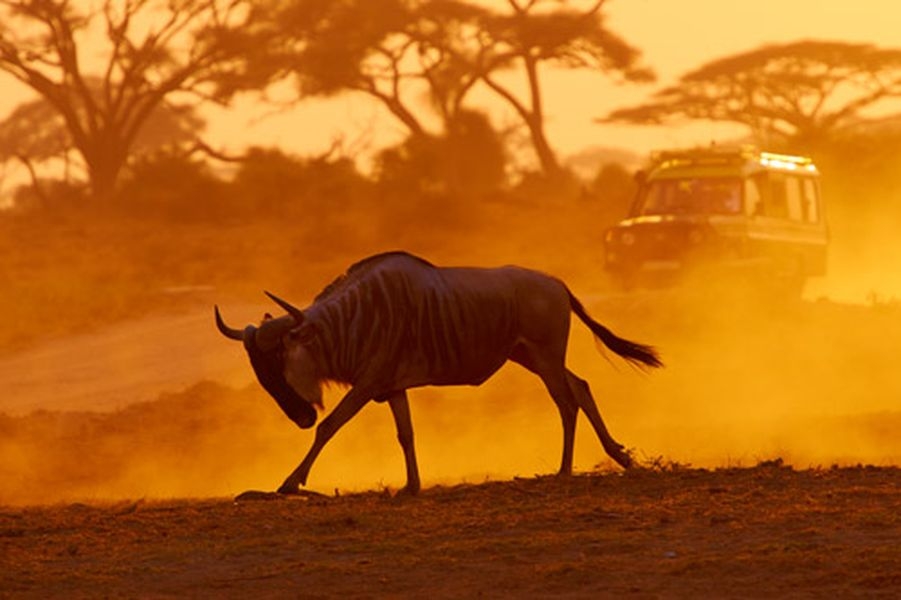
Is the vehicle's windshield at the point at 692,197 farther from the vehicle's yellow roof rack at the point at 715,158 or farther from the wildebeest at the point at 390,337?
the wildebeest at the point at 390,337

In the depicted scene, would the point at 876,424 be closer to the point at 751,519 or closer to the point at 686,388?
the point at 686,388

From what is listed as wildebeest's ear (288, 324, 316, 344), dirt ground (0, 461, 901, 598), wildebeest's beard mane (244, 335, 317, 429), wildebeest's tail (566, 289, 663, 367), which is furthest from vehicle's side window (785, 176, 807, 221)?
wildebeest's ear (288, 324, 316, 344)

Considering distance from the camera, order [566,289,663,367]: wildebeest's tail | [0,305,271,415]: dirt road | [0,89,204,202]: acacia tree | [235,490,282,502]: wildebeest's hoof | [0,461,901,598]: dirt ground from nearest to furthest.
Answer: [0,461,901,598]: dirt ground
[235,490,282,502]: wildebeest's hoof
[566,289,663,367]: wildebeest's tail
[0,305,271,415]: dirt road
[0,89,204,202]: acacia tree

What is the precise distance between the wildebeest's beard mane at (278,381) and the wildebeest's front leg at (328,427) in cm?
26

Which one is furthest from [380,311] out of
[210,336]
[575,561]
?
[210,336]

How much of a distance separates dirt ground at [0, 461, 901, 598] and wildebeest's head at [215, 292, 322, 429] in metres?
0.68

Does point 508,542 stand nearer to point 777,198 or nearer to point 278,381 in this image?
point 278,381

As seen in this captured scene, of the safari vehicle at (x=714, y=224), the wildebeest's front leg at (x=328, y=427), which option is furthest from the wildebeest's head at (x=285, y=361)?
the safari vehicle at (x=714, y=224)

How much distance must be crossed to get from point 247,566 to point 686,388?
505 inches

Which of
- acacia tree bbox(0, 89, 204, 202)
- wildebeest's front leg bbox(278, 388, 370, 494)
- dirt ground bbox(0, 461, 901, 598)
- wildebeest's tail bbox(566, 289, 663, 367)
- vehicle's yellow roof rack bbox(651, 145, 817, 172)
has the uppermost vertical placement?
acacia tree bbox(0, 89, 204, 202)

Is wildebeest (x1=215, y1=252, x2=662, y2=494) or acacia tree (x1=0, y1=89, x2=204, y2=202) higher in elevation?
acacia tree (x1=0, y1=89, x2=204, y2=202)

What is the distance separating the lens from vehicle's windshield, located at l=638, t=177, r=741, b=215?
2905cm

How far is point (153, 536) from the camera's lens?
12.0 meters

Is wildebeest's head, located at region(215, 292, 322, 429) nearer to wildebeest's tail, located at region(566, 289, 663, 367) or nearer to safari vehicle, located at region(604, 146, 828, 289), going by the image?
wildebeest's tail, located at region(566, 289, 663, 367)
